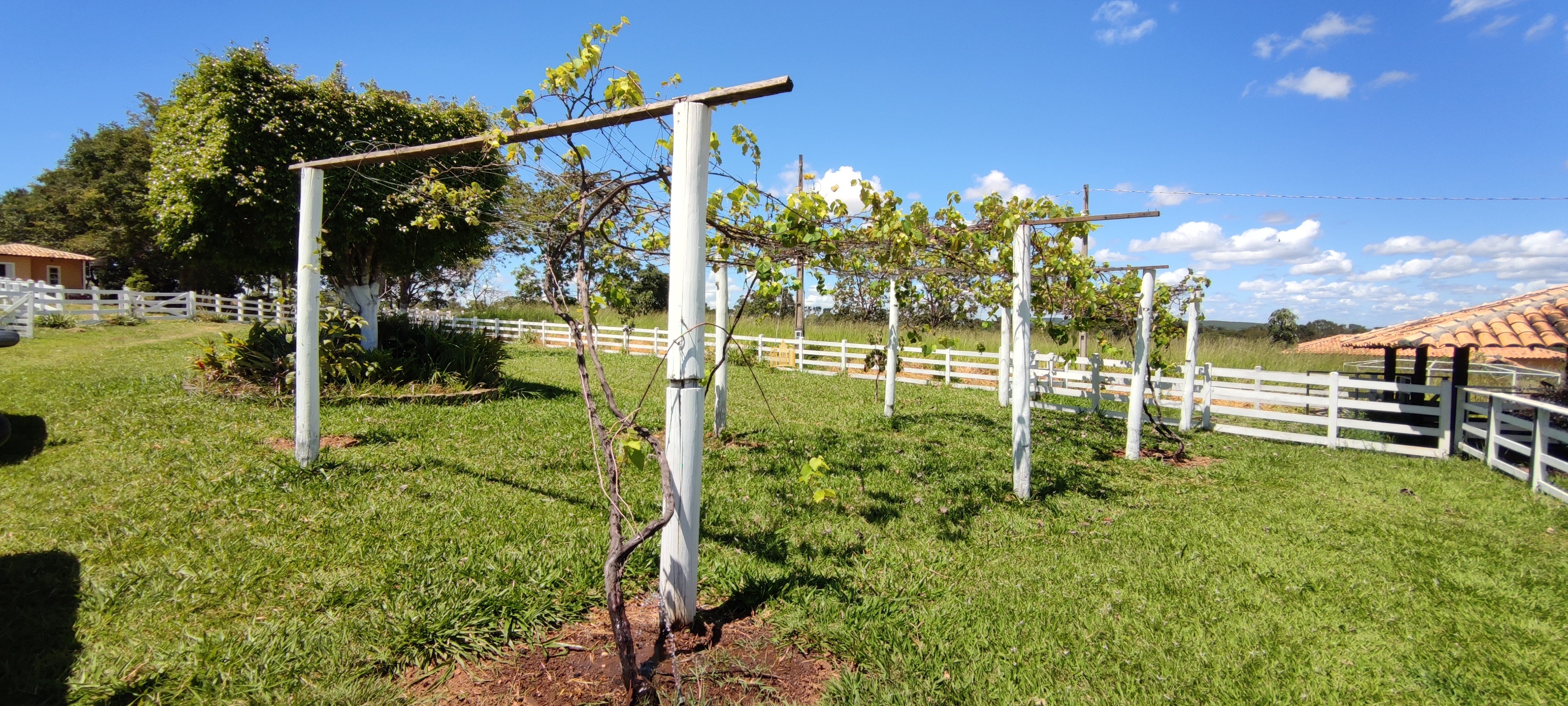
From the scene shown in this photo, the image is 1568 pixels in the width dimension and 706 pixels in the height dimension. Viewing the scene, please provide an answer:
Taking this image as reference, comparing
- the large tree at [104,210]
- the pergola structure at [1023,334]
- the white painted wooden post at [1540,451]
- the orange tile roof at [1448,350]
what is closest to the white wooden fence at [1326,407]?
the white painted wooden post at [1540,451]

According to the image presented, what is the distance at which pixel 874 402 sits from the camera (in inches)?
416

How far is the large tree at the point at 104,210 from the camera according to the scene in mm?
24531

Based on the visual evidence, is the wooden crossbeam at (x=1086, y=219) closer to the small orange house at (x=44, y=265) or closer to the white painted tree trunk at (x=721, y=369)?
the white painted tree trunk at (x=721, y=369)

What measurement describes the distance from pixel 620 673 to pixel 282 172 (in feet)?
29.5

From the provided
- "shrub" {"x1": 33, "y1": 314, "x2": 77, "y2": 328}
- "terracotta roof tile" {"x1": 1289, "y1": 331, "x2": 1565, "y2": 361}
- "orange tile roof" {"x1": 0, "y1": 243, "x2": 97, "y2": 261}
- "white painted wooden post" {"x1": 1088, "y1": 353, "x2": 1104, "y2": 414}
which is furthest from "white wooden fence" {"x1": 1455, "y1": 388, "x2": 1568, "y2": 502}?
"orange tile roof" {"x1": 0, "y1": 243, "x2": 97, "y2": 261}

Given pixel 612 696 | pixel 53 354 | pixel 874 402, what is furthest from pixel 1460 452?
pixel 53 354

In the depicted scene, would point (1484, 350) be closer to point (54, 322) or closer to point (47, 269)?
point (54, 322)

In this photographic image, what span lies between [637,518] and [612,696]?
2.07 meters

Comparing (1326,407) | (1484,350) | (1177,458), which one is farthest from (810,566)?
(1326,407)

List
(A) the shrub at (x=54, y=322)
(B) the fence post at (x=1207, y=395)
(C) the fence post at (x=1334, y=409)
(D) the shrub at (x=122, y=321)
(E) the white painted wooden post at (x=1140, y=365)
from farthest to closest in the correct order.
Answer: (D) the shrub at (x=122, y=321) < (A) the shrub at (x=54, y=322) < (B) the fence post at (x=1207, y=395) < (C) the fence post at (x=1334, y=409) < (E) the white painted wooden post at (x=1140, y=365)

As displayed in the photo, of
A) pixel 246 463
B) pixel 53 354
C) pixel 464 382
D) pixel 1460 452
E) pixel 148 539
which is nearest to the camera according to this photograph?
pixel 148 539

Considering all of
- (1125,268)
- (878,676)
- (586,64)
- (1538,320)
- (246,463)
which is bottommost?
(878,676)

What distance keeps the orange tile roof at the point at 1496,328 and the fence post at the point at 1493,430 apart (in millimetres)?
841

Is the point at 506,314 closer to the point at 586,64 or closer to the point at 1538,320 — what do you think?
the point at 586,64
